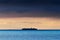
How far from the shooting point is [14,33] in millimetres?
1233

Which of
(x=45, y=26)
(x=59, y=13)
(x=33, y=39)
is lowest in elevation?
(x=33, y=39)

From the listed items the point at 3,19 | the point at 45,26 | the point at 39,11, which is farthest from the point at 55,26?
the point at 3,19

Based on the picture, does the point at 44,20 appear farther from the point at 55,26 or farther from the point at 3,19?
the point at 3,19

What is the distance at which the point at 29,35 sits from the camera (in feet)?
4.00

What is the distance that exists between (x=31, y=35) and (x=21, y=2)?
296 mm

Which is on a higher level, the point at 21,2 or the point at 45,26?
the point at 21,2

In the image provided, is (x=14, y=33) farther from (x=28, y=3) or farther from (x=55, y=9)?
(x=55, y=9)

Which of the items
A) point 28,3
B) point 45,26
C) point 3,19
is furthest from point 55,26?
point 3,19

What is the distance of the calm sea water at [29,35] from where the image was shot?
45.6 inches

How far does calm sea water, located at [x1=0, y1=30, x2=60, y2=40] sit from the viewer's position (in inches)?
45.6

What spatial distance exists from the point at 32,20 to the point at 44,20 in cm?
10

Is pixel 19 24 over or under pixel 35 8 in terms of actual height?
under

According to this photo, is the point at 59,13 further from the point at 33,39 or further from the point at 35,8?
the point at 33,39

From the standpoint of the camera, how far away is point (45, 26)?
1.19 metres
